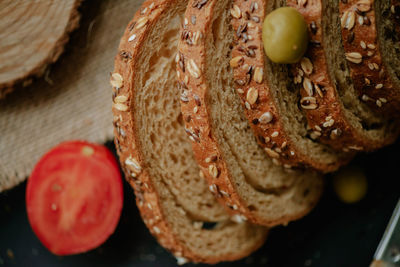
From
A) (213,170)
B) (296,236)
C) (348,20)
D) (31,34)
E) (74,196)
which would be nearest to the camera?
(348,20)

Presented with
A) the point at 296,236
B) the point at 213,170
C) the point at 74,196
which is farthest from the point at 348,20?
the point at 74,196

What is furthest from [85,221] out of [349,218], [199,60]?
[349,218]

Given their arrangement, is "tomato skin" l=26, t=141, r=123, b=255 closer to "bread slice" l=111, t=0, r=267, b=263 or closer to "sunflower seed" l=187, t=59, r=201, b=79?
"bread slice" l=111, t=0, r=267, b=263

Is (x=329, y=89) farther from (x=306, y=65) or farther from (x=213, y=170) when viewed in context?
(x=213, y=170)

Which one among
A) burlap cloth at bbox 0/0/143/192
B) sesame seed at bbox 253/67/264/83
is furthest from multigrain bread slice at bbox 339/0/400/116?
burlap cloth at bbox 0/0/143/192

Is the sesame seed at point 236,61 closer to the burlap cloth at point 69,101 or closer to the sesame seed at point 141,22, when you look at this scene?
the sesame seed at point 141,22

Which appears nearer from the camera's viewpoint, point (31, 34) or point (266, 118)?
point (266, 118)

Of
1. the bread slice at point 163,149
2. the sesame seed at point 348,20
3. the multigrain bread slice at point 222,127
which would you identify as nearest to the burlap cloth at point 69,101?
the bread slice at point 163,149
